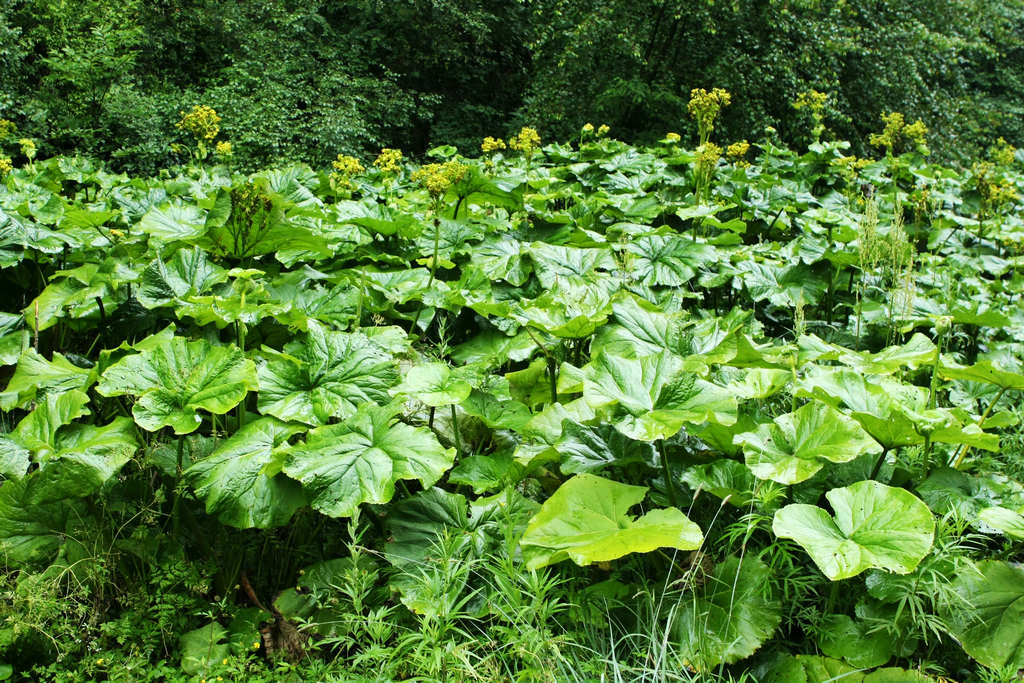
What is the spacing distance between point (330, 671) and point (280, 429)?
62 cm

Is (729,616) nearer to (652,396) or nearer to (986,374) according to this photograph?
(652,396)

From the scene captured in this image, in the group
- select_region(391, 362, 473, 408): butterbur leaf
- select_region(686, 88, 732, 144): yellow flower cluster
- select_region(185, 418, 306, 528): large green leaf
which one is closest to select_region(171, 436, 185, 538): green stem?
select_region(185, 418, 306, 528): large green leaf

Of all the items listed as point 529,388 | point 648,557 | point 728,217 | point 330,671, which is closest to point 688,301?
point 728,217

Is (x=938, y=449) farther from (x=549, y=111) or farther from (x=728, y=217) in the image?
(x=549, y=111)

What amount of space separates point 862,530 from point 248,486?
4.67ft

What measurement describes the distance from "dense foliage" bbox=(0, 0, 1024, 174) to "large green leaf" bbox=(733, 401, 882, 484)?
8.00 m

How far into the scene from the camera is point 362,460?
67.9 inches

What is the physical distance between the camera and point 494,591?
5.25ft

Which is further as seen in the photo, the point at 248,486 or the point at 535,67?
the point at 535,67

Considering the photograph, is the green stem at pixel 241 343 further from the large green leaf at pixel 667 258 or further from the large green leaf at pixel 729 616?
the large green leaf at pixel 667 258

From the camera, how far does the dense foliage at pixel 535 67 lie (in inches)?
352

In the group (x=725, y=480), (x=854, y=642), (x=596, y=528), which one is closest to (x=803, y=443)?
(x=725, y=480)

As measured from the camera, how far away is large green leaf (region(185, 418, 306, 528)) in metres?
1.71

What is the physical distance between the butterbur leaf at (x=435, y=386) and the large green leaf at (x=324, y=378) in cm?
10
